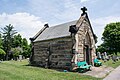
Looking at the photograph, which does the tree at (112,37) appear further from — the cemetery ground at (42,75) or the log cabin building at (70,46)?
the cemetery ground at (42,75)

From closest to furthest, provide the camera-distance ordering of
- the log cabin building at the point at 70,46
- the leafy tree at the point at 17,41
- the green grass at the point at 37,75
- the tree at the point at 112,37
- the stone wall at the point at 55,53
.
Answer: the green grass at the point at 37,75
the log cabin building at the point at 70,46
the stone wall at the point at 55,53
the tree at the point at 112,37
the leafy tree at the point at 17,41

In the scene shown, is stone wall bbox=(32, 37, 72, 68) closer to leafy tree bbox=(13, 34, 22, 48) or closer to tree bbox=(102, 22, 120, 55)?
tree bbox=(102, 22, 120, 55)

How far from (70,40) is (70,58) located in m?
2.24

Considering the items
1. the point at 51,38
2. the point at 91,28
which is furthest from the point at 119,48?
the point at 51,38

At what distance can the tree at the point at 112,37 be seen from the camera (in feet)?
167

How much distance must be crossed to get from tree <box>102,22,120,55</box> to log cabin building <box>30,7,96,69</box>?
2907 cm

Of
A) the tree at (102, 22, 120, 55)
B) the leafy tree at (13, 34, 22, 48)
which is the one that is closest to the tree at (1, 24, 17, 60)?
the leafy tree at (13, 34, 22, 48)

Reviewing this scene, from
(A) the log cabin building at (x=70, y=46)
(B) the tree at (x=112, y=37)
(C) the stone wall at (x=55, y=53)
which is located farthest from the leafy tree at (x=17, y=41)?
(A) the log cabin building at (x=70, y=46)

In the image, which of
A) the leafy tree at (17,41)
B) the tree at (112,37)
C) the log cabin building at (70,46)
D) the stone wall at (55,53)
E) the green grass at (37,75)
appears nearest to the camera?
the green grass at (37,75)

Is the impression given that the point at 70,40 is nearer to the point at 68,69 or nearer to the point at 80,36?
the point at 80,36

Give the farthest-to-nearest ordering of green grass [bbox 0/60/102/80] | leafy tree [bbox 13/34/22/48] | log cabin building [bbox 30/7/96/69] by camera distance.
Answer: leafy tree [bbox 13/34/22/48] → log cabin building [bbox 30/7/96/69] → green grass [bbox 0/60/102/80]

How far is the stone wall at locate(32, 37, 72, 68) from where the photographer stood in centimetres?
2124

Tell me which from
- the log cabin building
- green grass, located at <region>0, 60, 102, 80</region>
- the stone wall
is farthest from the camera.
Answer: the stone wall

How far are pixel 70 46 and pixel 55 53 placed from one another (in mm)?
3106
